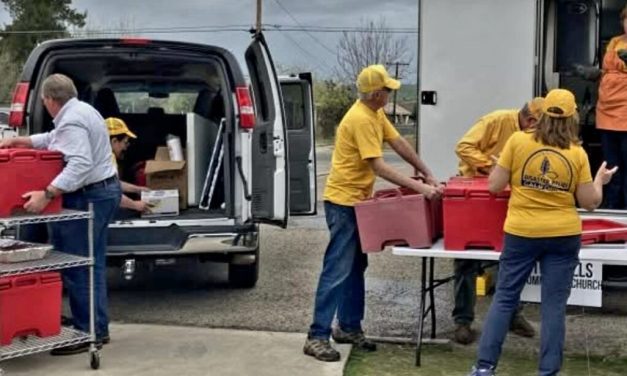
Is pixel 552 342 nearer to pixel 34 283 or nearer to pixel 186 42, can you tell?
pixel 34 283

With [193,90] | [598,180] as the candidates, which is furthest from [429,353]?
[193,90]

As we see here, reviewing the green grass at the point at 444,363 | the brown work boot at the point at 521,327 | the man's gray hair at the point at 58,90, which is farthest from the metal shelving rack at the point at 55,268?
the brown work boot at the point at 521,327

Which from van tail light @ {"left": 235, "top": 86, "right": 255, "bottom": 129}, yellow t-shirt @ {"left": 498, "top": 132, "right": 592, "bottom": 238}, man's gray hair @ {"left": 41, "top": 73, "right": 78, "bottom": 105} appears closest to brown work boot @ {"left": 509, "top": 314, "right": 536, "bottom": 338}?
yellow t-shirt @ {"left": 498, "top": 132, "right": 592, "bottom": 238}

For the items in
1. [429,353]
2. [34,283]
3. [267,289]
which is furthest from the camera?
[267,289]

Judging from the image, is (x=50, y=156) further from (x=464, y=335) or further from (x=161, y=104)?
(x=161, y=104)

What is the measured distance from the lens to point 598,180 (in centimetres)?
484

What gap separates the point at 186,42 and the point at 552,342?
343 centimetres

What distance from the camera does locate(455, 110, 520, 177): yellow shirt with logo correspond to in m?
6.12

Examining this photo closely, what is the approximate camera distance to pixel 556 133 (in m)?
4.73

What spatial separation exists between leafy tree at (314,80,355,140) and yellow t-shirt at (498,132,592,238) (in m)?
34.1

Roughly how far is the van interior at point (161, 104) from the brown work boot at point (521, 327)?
2.14 meters

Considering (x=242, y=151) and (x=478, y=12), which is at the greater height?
(x=478, y=12)

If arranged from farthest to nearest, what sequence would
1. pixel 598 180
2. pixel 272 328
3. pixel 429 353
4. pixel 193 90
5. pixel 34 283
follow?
pixel 193 90 < pixel 272 328 < pixel 429 353 < pixel 34 283 < pixel 598 180

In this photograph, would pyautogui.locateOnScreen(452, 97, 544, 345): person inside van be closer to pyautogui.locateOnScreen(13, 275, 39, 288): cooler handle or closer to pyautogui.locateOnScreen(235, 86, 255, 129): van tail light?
pyautogui.locateOnScreen(235, 86, 255, 129): van tail light
